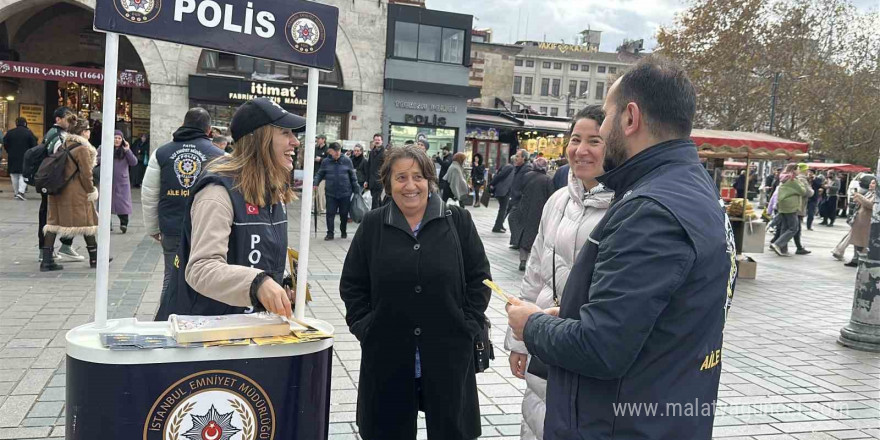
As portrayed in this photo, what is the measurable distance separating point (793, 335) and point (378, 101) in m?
18.3

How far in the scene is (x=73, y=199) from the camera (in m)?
8.05

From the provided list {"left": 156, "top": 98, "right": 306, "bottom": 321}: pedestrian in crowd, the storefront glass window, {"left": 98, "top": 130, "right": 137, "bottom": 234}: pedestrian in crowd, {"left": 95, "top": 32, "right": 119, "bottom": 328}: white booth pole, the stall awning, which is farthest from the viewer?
the storefront glass window

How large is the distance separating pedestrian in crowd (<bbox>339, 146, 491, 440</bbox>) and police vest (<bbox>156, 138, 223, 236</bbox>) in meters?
2.44

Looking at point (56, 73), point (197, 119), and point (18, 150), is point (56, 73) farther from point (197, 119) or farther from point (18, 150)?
point (197, 119)

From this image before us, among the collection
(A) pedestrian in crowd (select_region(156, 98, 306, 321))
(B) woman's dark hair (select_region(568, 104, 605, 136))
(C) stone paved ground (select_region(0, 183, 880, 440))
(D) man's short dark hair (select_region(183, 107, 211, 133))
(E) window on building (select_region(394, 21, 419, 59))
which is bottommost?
(C) stone paved ground (select_region(0, 183, 880, 440))

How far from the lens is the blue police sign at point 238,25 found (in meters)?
2.30

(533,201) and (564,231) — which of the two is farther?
(533,201)

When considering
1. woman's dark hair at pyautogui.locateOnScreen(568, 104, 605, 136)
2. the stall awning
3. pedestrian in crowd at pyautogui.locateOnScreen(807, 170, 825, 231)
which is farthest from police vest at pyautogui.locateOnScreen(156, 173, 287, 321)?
pedestrian in crowd at pyautogui.locateOnScreen(807, 170, 825, 231)

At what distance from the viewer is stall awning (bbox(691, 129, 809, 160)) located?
11484mm

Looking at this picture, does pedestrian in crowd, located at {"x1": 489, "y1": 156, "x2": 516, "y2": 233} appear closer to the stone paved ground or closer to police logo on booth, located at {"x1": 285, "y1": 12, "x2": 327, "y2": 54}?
the stone paved ground

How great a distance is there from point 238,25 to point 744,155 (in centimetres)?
1095

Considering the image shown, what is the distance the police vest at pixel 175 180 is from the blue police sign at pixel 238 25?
263 centimetres

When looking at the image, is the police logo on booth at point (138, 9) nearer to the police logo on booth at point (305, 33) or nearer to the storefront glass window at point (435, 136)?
the police logo on booth at point (305, 33)

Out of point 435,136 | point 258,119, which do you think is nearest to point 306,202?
point 258,119
